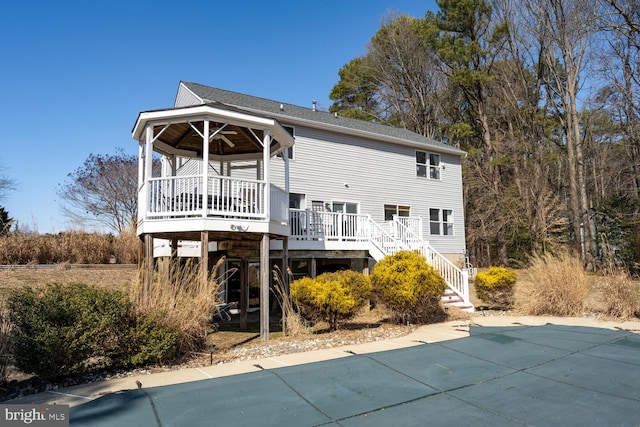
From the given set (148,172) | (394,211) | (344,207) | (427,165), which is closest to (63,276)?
(148,172)

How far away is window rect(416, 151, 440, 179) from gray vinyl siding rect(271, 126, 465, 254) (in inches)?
11.0

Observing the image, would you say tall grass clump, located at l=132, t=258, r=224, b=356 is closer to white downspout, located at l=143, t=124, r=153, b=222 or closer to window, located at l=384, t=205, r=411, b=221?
white downspout, located at l=143, t=124, r=153, b=222

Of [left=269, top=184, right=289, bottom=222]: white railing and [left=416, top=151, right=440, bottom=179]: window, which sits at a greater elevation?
[left=416, top=151, right=440, bottom=179]: window

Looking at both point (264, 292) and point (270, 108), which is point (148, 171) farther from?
point (270, 108)

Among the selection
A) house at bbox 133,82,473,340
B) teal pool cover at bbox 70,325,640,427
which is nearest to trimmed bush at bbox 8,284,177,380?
teal pool cover at bbox 70,325,640,427

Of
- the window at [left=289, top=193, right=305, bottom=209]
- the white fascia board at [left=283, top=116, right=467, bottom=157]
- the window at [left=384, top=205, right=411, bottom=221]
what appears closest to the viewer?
the window at [left=289, top=193, right=305, bottom=209]

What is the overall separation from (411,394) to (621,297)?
794 centimetres

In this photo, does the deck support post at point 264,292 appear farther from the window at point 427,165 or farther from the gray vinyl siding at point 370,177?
the window at point 427,165

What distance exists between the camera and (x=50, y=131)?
22391 mm

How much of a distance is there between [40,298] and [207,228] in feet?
10.6

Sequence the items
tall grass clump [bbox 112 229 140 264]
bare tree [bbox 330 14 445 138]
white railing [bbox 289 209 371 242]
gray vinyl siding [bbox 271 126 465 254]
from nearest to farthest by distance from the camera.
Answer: white railing [bbox 289 209 371 242] < gray vinyl siding [bbox 271 126 465 254] < tall grass clump [bbox 112 229 140 264] < bare tree [bbox 330 14 445 138]

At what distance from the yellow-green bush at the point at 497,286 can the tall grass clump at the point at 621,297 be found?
2402mm

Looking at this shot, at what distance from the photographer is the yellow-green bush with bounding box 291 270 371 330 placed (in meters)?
8.25

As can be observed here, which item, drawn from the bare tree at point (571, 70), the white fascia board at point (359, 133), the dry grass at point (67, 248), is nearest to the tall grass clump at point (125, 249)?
the dry grass at point (67, 248)
